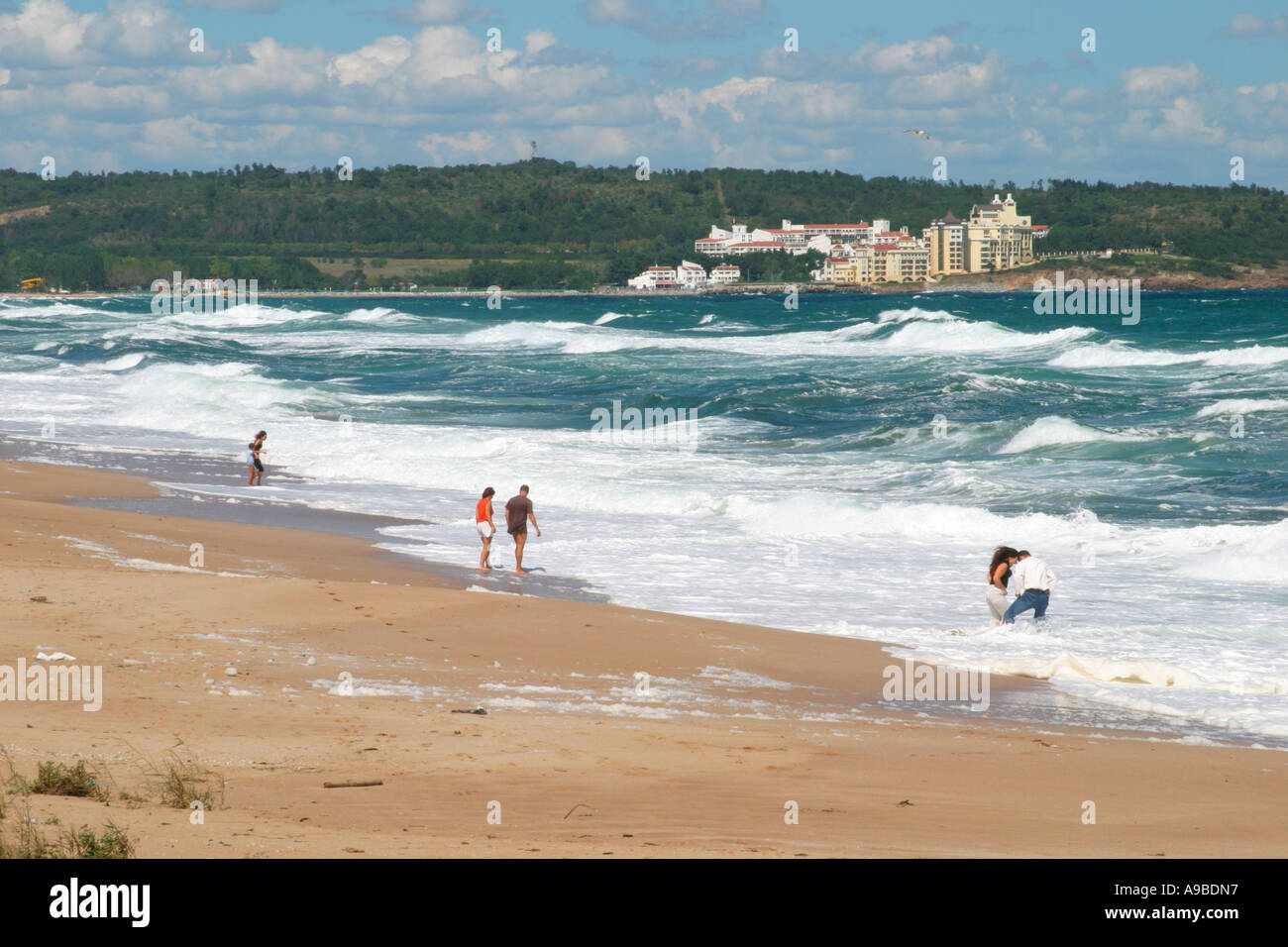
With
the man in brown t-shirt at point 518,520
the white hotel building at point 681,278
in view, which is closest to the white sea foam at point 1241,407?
the man in brown t-shirt at point 518,520

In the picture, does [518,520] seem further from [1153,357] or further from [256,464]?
[1153,357]

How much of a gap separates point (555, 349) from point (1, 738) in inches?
2276

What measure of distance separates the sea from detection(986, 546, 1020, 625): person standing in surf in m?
0.24

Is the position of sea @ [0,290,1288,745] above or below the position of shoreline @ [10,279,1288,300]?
below

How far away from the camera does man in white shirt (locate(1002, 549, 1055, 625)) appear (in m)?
12.4

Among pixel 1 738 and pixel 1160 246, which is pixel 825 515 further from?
pixel 1160 246

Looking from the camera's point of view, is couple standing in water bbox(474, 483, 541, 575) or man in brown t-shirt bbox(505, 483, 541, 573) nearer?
couple standing in water bbox(474, 483, 541, 575)

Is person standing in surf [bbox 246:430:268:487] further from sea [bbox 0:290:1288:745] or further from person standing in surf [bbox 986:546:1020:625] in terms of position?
person standing in surf [bbox 986:546:1020:625]
